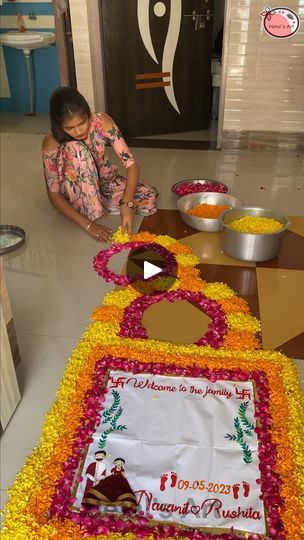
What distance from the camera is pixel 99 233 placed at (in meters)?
2.91

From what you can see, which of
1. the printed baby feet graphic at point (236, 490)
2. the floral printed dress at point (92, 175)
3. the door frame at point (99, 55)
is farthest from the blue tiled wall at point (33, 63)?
the printed baby feet graphic at point (236, 490)

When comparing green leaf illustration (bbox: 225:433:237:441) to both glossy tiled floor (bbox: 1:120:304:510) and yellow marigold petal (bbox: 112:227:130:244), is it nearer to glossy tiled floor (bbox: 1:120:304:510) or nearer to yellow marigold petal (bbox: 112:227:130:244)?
glossy tiled floor (bbox: 1:120:304:510)

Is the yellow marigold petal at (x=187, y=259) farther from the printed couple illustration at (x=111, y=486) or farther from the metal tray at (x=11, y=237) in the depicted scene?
the printed couple illustration at (x=111, y=486)

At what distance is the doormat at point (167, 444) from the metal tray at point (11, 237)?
0.95 metres

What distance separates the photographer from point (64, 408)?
1777 millimetres

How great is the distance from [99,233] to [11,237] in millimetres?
601

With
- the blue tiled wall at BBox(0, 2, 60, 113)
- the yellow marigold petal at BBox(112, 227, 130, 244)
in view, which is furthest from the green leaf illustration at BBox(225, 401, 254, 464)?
the blue tiled wall at BBox(0, 2, 60, 113)

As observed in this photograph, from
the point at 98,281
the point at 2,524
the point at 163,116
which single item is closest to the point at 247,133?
the point at 163,116

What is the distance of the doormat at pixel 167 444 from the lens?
1.40 m

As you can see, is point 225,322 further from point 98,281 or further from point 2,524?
point 2,524

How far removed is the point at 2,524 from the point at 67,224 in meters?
2.08

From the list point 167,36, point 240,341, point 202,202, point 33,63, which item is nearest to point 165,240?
point 202,202

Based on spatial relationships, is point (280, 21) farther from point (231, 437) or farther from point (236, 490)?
point (236, 490)
